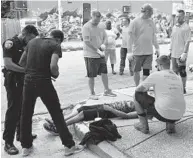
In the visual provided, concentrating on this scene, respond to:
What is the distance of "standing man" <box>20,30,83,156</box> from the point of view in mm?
4219

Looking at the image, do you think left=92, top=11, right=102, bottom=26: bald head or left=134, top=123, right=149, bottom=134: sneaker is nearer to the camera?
left=134, top=123, right=149, bottom=134: sneaker

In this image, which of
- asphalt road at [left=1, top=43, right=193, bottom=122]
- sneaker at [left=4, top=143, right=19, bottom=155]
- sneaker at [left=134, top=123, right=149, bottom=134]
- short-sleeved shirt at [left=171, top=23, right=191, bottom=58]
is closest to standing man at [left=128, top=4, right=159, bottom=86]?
short-sleeved shirt at [left=171, top=23, right=191, bottom=58]

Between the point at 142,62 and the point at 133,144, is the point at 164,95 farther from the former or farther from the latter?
the point at 142,62

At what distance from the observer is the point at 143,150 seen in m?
4.21

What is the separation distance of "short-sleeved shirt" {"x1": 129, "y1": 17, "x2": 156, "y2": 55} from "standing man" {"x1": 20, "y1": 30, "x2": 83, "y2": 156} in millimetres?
2649

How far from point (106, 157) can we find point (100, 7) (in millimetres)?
20561

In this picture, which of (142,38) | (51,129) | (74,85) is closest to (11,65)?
(51,129)

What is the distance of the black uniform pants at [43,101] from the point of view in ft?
14.1

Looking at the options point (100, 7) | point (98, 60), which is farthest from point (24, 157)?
point (100, 7)

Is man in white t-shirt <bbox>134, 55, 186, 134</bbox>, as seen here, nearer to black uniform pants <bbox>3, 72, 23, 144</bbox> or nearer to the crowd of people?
the crowd of people

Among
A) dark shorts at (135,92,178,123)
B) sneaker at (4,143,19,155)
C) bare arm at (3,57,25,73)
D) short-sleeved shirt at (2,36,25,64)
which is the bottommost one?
sneaker at (4,143,19,155)

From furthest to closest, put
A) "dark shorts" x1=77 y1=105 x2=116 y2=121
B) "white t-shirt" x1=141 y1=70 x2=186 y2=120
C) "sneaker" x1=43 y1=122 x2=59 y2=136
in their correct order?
"dark shorts" x1=77 y1=105 x2=116 y2=121 → "sneaker" x1=43 y1=122 x2=59 y2=136 → "white t-shirt" x1=141 y1=70 x2=186 y2=120

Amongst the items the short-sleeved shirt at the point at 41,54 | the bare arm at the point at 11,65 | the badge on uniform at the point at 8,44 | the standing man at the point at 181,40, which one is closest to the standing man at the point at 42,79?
the short-sleeved shirt at the point at 41,54

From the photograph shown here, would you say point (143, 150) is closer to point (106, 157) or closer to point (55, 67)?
point (106, 157)
